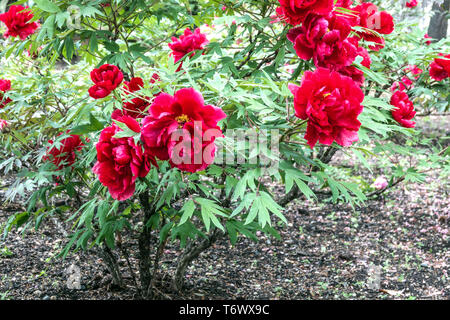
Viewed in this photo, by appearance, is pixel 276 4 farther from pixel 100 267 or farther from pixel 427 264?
pixel 427 264

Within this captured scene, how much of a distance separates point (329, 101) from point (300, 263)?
6.97 ft

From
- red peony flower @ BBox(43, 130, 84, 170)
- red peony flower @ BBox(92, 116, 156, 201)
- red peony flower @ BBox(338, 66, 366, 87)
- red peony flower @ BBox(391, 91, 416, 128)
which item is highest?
red peony flower @ BBox(338, 66, 366, 87)

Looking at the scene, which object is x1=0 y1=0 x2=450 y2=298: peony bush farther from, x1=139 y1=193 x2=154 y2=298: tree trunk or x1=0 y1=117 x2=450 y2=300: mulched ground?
x1=0 y1=117 x2=450 y2=300: mulched ground

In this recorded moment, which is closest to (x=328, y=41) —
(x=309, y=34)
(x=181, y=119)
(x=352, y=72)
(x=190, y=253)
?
(x=309, y=34)

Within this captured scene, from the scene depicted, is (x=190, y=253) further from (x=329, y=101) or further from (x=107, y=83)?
(x=329, y=101)

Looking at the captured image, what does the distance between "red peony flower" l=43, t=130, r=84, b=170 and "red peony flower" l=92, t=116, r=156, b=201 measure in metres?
0.80

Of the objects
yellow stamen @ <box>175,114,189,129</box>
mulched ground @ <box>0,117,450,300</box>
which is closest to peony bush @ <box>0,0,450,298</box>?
yellow stamen @ <box>175,114,189,129</box>

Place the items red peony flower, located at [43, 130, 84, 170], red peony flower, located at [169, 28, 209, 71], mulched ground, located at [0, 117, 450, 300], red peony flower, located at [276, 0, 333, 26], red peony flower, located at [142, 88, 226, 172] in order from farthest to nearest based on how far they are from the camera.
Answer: mulched ground, located at [0, 117, 450, 300], red peony flower, located at [43, 130, 84, 170], red peony flower, located at [169, 28, 209, 71], red peony flower, located at [276, 0, 333, 26], red peony flower, located at [142, 88, 226, 172]

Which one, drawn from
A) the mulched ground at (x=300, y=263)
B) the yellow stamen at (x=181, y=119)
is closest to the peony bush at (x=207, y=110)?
the yellow stamen at (x=181, y=119)

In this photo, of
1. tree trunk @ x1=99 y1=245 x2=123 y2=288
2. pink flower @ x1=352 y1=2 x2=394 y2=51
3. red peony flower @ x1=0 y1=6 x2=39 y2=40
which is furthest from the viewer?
tree trunk @ x1=99 y1=245 x2=123 y2=288

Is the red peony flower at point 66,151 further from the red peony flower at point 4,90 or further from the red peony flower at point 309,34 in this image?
the red peony flower at point 309,34

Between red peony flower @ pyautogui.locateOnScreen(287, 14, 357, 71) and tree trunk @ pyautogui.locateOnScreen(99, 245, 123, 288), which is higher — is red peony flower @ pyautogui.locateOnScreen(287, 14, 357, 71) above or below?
above

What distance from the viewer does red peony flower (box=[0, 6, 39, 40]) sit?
221cm

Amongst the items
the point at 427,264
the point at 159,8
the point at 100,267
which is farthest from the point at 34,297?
the point at 427,264
